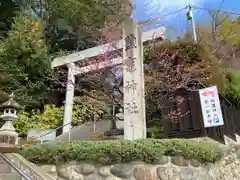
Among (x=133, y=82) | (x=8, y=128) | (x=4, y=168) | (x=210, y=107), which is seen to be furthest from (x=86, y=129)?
(x=4, y=168)

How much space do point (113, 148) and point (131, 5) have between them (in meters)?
7.21

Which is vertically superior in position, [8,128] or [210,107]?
[210,107]

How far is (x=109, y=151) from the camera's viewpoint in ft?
15.7

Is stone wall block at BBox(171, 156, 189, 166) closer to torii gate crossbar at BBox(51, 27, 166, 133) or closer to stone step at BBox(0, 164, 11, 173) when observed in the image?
stone step at BBox(0, 164, 11, 173)

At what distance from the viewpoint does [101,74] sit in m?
8.66

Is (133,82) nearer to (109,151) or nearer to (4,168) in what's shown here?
(109,151)

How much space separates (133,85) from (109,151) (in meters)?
1.85

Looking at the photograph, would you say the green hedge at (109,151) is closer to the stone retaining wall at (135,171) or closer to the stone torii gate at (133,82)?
the stone retaining wall at (135,171)

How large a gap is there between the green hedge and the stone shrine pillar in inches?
30.2

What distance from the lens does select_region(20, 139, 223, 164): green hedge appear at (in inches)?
188

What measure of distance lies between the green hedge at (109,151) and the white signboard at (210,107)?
2.06m

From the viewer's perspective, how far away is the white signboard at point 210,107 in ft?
23.5

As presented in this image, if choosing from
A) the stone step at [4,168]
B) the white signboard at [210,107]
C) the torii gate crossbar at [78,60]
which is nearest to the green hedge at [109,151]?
the stone step at [4,168]

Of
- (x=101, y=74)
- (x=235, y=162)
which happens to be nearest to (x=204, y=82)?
(x=235, y=162)
